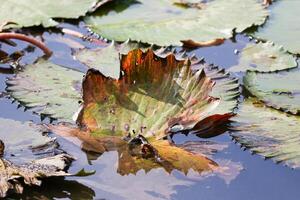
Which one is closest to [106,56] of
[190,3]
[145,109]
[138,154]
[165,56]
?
[165,56]

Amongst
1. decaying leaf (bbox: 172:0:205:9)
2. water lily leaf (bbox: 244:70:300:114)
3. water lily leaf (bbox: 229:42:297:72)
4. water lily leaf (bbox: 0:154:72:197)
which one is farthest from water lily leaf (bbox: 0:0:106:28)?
water lily leaf (bbox: 0:154:72:197)

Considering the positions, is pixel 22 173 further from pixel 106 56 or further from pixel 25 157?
pixel 106 56

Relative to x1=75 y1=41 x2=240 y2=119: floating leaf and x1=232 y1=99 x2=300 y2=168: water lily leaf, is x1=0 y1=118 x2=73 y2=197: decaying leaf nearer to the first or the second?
x1=75 y1=41 x2=240 y2=119: floating leaf

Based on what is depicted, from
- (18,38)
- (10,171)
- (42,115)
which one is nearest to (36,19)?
(18,38)

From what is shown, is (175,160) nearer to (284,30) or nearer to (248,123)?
(248,123)

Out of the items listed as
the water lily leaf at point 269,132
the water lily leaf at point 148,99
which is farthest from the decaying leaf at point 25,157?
the water lily leaf at point 269,132

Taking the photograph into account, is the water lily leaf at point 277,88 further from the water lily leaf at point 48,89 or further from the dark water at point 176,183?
the water lily leaf at point 48,89
